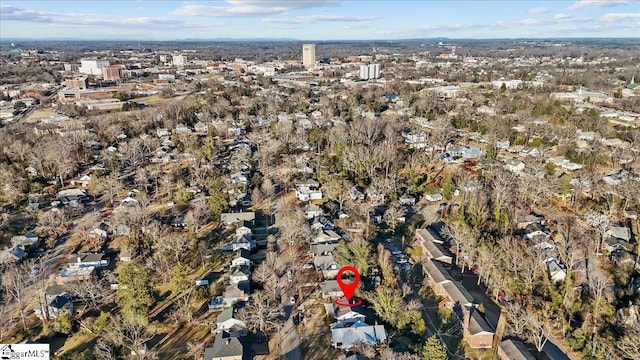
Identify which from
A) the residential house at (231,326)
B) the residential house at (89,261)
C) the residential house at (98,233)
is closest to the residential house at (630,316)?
the residential house at (231,326)

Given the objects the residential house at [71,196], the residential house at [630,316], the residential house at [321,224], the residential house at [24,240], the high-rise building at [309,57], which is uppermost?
the high-rise building at [309,57]

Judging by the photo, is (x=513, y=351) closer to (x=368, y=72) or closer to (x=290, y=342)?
(x=290, y=342)

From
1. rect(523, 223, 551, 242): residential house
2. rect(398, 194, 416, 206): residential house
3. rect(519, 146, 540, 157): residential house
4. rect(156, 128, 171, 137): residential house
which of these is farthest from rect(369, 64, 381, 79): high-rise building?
rect(523, 223, 551, 242): residential house

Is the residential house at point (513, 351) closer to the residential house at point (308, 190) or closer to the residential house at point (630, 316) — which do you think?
the residential house at point (630, 316)

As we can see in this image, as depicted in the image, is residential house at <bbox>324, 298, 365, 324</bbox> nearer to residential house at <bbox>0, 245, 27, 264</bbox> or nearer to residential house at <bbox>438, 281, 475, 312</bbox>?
residential house at <bbox>438, 281, 475, 312</bbox>

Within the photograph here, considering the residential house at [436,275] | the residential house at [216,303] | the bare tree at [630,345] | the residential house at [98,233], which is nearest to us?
the bare tree at [630,345]

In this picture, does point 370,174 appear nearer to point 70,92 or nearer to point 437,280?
point 437,280
